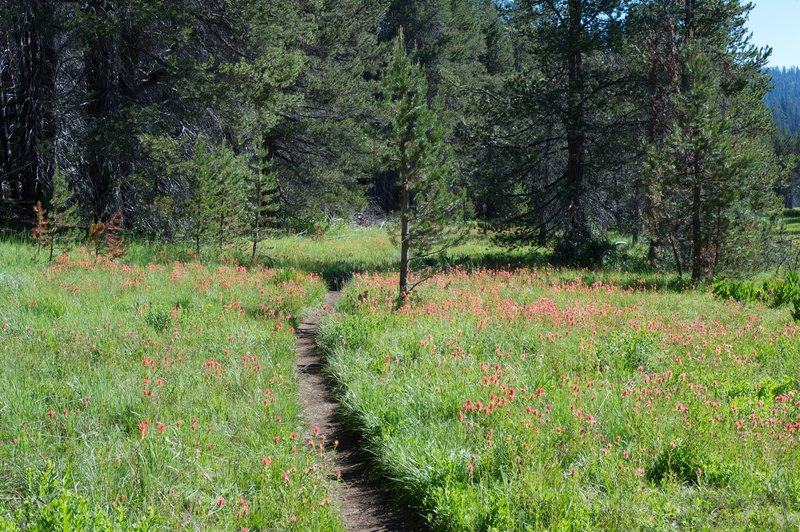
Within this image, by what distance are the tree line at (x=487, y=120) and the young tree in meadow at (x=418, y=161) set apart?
3105mm

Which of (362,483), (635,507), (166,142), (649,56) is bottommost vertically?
(362,483)

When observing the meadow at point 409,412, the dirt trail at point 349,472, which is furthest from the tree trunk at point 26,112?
the dirt trail at point 349,472

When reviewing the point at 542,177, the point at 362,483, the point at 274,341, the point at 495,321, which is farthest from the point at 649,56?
the point at 362,483

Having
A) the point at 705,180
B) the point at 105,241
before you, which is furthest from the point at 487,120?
the point at 105,241

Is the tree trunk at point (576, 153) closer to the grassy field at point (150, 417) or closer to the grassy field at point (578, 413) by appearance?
the grassy field at point (578, 413)

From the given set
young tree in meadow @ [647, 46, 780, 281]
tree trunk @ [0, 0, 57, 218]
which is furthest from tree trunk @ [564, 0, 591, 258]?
tree trunk @ [0, 0, 57, 218]

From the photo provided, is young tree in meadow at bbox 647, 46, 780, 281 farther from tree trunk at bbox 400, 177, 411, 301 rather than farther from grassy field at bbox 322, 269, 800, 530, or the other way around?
tree trunk at bbox 400, 177, 411, 301

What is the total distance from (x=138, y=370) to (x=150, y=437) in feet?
5.85

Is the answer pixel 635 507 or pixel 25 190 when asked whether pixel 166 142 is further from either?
pixel 635 507

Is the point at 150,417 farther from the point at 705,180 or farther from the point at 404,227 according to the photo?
the point at 705,180

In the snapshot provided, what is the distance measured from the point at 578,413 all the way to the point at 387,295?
6.18 m

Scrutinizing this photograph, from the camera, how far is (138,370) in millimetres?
6309

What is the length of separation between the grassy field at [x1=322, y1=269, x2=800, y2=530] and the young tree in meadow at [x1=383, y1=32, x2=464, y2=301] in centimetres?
186

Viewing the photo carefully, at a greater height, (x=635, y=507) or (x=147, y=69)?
(x=147, y=69)
